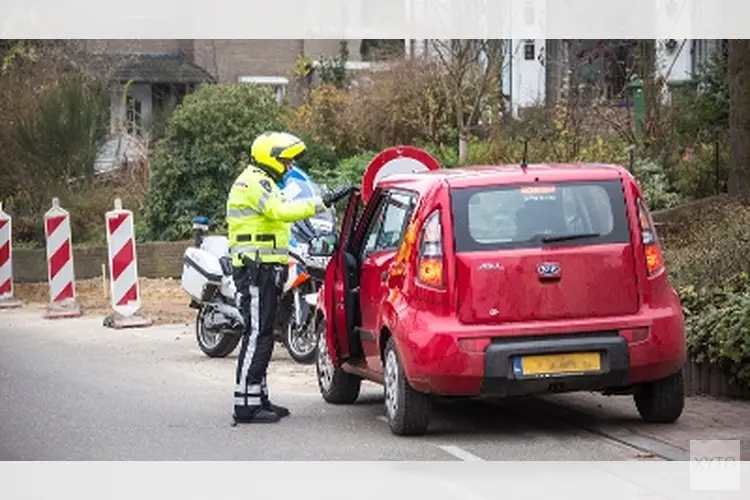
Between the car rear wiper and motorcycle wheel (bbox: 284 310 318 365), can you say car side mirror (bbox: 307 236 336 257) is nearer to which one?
motorcycle wheel (bbox: 284 310 318 365)

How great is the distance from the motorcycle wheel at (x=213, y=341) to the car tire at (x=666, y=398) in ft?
20.8

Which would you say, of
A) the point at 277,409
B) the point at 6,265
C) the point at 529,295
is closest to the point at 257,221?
the point at 277,409

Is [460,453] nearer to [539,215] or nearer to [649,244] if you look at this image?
[539,215]

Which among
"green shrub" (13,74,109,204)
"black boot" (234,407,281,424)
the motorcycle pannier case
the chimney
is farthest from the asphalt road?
the chimney

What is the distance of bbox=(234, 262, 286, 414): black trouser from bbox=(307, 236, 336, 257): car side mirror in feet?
2.21

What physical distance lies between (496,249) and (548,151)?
1594cm

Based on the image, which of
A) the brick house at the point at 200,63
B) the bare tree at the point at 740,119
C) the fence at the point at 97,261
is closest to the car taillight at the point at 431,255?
the bare tree at the point at 740,119

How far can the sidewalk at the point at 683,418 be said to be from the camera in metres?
11.6

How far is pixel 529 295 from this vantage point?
37.9 feet

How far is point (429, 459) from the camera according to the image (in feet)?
36.9

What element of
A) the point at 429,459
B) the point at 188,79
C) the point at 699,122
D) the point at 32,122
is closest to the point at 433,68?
the point at 699,122

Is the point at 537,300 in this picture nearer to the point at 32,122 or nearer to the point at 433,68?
the point at 32,122

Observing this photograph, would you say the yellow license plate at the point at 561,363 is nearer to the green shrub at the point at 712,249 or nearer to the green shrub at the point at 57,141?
the green shrub at the point at 712,249

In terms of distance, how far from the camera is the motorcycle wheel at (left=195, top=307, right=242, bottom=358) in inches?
703
